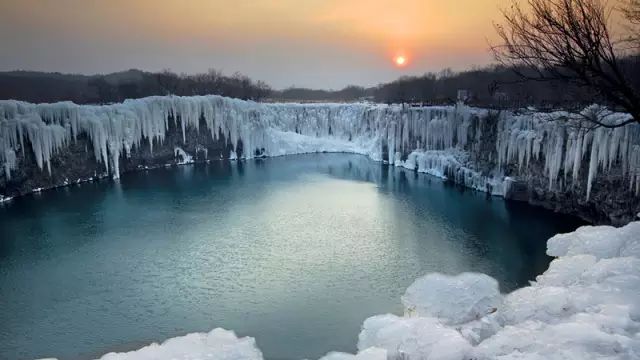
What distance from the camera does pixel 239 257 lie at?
13672 mm

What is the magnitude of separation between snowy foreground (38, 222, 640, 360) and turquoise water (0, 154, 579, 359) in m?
2.02

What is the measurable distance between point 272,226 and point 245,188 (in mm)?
8550

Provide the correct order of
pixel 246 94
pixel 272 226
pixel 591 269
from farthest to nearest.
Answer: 1. pixel 246 94
2. pixel 272 226
3. pixel 591 269

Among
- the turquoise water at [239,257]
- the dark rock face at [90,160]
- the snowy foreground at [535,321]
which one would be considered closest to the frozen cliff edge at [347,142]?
the dark rock face at [90,160]

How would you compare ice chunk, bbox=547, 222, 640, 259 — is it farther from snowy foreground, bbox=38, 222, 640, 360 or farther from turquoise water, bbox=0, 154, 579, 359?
turquoise water, bbox=0, 154, 579, 359

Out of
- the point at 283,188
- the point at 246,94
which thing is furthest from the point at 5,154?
the point at 246,94

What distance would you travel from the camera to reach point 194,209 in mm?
20406

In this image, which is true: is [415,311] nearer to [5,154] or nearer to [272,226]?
[272,226]

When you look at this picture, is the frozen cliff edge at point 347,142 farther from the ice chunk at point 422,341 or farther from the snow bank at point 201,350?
the snow bank at point 201,350

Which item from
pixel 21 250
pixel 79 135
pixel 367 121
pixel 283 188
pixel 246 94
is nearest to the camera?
pixel 21 250

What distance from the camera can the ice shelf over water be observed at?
58.5ft

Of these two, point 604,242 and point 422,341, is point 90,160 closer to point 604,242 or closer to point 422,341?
point 422,341

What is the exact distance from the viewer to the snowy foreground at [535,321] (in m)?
4.05

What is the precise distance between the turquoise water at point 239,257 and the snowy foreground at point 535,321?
2.02 meters
